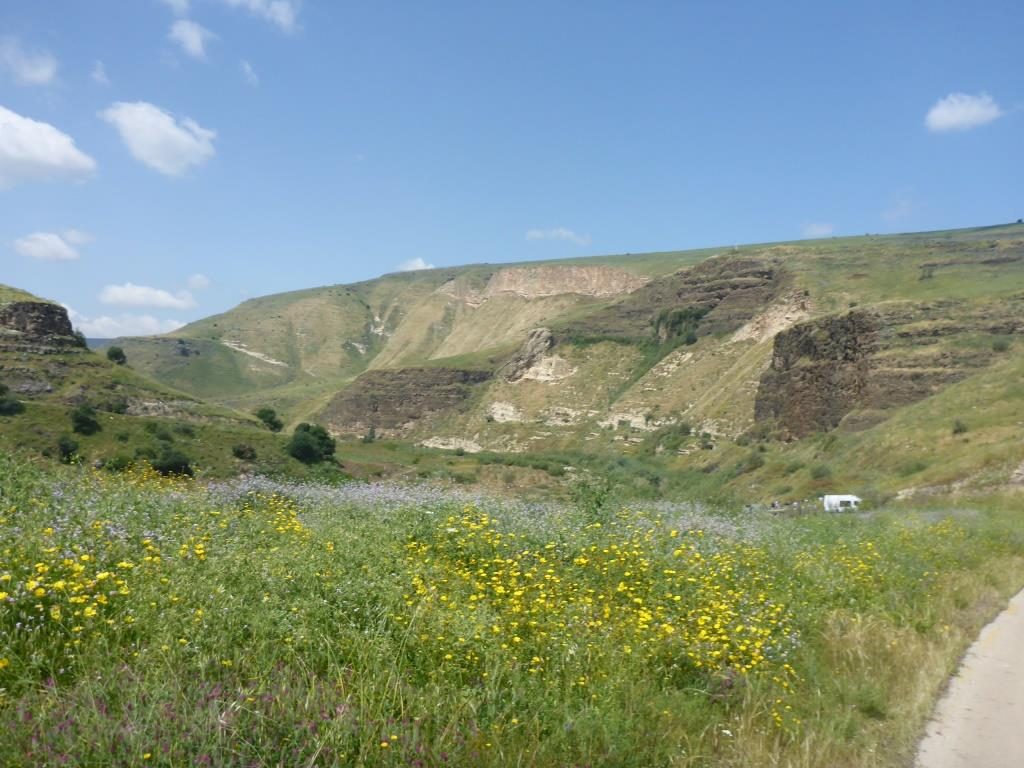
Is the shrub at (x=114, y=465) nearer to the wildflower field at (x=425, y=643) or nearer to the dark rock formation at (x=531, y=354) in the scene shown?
the wildflower field at (x=425, y=643)

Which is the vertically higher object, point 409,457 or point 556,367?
point 556,367

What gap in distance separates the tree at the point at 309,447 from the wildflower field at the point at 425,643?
43390 mm

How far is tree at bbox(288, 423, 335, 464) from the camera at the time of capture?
167 feet

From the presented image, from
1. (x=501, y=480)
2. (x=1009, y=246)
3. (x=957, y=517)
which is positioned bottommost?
(x=501, y=480)

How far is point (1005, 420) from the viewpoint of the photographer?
31.1 m

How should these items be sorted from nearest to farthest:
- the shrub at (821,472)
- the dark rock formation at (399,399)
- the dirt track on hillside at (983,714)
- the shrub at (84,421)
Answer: the dirt track on hillside at (983,714), the shrub at (821,472), the shrub at (84,421), the dark rock formation at (399,399)

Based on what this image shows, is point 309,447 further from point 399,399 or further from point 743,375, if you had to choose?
point 399,399

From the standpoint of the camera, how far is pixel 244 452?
48.5 m

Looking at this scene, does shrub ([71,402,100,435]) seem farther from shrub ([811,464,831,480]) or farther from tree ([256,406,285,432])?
shrub ([811,464,831,480])

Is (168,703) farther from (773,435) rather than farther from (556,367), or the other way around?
(556,367)

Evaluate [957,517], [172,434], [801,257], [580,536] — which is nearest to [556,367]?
[801,257]

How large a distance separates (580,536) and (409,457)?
60943 mm

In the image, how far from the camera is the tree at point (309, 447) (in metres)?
51.0

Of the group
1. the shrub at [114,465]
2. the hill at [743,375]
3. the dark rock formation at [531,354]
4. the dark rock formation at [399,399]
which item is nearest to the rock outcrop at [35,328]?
the hill at [743,375]
